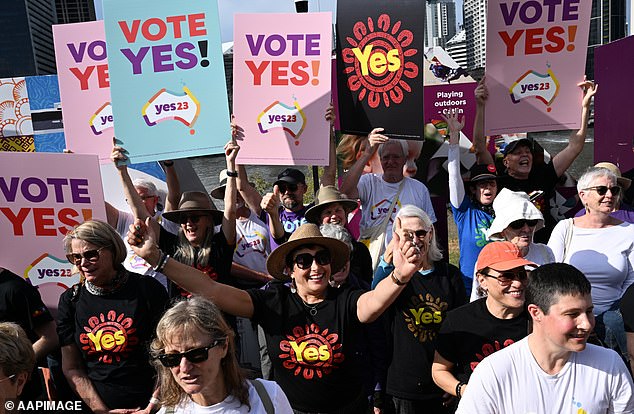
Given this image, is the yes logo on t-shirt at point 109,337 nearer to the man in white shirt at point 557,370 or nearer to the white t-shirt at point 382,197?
the man in white shirt at point 557,370

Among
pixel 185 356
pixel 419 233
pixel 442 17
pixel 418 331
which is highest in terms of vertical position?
pixel 442 17

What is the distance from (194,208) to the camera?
3.69m

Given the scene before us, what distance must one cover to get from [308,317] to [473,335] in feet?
2.58

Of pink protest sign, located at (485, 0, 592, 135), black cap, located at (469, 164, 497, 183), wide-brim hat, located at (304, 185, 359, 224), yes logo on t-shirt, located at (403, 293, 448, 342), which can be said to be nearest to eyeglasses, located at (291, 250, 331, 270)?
yes logo on t-shirt, located at (403, 293, 448, 342)

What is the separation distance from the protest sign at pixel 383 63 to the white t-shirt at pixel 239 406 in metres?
2.79

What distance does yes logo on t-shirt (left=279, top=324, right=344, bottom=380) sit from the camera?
2.64 meters

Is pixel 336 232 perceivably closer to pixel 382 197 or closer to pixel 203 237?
pixel 203 237

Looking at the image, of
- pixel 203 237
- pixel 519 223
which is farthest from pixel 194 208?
pixel 519 223

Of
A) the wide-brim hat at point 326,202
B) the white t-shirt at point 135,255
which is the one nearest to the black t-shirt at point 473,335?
the wide-brim hat at point 326,202

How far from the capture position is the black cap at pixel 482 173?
4.27m

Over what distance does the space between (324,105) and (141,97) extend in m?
1.41

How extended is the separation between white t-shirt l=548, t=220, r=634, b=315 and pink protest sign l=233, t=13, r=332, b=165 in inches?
79.2

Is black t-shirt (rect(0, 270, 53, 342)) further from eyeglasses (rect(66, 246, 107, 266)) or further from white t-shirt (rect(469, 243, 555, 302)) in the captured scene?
white t-shirt (rect(469, 243, 555, 302))

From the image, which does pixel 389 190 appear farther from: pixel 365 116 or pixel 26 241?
pixel 26 241
